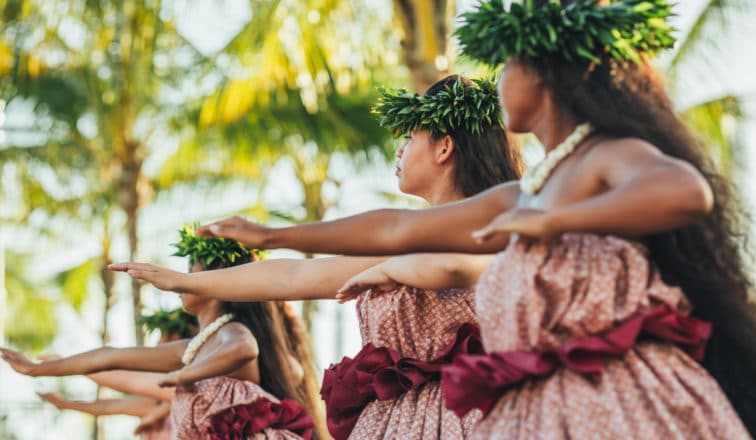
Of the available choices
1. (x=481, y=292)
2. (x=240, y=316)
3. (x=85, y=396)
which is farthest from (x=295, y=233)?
(x=85, y=396)

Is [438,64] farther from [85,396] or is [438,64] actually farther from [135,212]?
[85,396]

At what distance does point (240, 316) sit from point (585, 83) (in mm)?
2739

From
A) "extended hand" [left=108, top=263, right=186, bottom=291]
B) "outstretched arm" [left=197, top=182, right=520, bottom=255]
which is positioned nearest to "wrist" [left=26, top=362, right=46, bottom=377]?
"extended hand" [left=108, top=263, right=186, bottom=291]

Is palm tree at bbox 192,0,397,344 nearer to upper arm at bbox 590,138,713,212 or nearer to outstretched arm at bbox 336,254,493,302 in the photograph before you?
outstretched arm at bbox 336,254,493,302

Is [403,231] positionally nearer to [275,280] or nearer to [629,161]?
[629,161]

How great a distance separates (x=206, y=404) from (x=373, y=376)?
4.96ft

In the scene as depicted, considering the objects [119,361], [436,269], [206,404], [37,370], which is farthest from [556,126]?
[37,370]

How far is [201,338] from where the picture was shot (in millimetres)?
4816

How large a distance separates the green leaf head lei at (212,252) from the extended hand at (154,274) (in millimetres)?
1654

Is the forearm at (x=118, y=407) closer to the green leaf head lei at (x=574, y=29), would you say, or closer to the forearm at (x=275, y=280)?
the forearm at (x=275, y=280)

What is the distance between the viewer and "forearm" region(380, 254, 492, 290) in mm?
2885

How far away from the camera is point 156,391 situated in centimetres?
565

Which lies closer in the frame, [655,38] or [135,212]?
[655,38]

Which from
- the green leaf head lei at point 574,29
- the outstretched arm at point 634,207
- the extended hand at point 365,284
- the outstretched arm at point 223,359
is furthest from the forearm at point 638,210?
the outstretched arm at point 223,359
